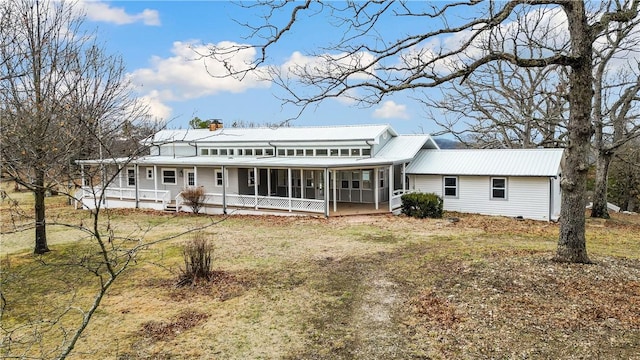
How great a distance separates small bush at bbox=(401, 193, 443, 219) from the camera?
66.1 ft

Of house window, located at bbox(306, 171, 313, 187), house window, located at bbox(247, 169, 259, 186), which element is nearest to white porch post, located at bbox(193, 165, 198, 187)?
house window, located at bbox(247, 169, 259, 186)

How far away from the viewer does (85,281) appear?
1074 centimetres

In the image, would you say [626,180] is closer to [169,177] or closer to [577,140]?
[577,140]

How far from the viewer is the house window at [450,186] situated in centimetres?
2220

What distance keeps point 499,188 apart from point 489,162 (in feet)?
5.21

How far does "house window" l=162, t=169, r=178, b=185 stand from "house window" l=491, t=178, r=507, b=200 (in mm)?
18751

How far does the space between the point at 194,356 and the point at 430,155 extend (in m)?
20.3

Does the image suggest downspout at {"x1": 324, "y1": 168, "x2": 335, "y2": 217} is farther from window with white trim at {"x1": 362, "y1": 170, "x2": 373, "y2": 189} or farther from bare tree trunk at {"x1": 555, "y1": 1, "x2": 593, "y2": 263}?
bare tree trunk at {"x1": 555, "y1": 1, "x2": 593, "y2": 263}

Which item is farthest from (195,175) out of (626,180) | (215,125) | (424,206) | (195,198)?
(626,180)

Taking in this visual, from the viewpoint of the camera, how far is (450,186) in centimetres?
2241

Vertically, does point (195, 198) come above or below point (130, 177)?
below

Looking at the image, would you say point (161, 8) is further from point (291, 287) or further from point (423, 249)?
point (423, 249)

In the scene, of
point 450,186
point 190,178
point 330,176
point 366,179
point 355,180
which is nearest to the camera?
point 450,186

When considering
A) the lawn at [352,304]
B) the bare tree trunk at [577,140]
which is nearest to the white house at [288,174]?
the lawn at [352,304]
